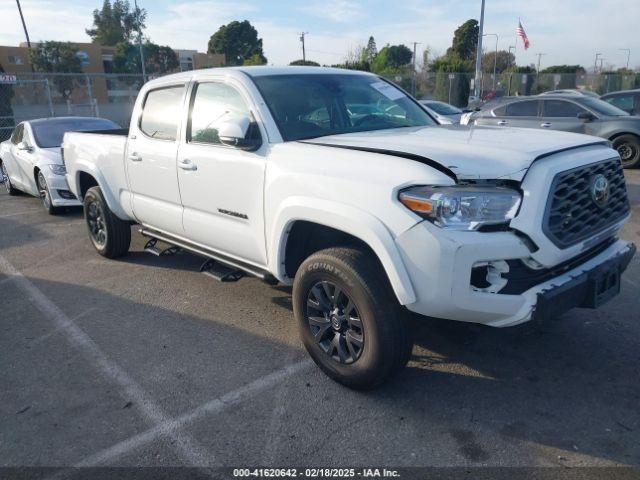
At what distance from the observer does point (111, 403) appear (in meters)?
3.22

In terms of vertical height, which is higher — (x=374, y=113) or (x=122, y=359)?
(x=374, y=113)

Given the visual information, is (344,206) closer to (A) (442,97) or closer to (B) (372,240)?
(B) (372,240)

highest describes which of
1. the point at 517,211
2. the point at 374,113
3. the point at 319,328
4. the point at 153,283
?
the point at 374,113

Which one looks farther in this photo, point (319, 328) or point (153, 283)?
point (153, 283)

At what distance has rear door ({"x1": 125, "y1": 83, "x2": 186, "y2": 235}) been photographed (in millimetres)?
4477

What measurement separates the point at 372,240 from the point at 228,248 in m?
1.62

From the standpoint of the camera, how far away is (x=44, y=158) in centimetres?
838

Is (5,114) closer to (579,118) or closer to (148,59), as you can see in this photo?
(579,118)

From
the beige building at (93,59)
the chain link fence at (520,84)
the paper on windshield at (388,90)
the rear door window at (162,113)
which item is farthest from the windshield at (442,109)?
the beige building at (93,59)

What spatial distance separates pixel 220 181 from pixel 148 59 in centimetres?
6239

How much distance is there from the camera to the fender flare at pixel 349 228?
2703 millimetres

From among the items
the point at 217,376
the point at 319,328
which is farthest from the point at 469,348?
the point at 217,376

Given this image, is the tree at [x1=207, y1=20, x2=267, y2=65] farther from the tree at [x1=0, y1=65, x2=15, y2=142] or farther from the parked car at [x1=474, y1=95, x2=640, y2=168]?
the parked car at [x1=474, y1=95, x2=640, y2=168]

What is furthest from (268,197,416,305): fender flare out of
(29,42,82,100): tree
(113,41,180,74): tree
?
(113,41,180,74): tree
